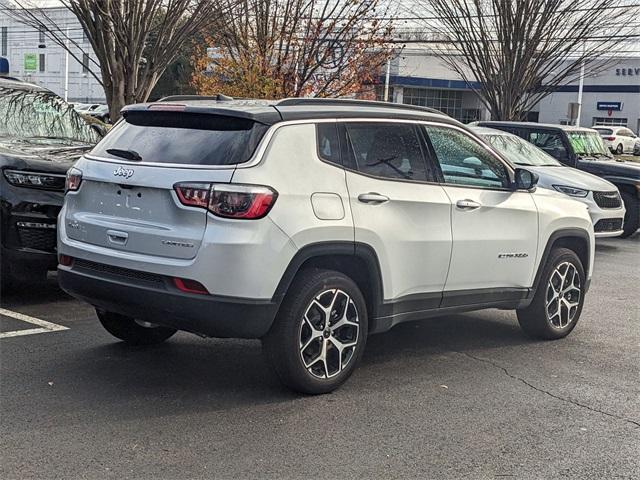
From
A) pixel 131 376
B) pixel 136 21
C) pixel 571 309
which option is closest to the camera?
pixel 131 376

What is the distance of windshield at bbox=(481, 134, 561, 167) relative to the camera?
13.2 m

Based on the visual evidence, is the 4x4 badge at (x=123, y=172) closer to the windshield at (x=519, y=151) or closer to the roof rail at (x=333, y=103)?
the roof rail at (x=333, y=103)

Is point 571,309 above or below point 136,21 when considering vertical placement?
below

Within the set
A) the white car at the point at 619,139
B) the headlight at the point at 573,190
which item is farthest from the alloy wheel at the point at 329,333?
the white car at the point at 619,139

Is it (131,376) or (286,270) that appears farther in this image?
(131,376)

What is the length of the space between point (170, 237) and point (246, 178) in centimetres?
56

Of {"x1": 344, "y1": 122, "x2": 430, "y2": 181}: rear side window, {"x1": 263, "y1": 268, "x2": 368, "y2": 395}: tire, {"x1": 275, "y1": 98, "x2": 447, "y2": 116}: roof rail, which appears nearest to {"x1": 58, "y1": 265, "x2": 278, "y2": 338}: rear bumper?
{"x1": 263, "y1": 268, "x2": 368, "y2": 395}: tire

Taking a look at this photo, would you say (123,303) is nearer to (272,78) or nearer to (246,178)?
(246,178)

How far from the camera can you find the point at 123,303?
16.9ft

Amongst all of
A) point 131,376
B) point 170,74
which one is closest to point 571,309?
point 131,376

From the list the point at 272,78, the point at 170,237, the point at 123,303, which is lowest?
the point at 123,303

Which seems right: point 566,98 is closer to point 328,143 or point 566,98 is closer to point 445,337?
point 445,337

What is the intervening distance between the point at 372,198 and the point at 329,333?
0.90 metres

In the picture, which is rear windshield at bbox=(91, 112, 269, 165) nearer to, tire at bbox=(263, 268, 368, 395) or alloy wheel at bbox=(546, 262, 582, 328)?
tire at bbox=(263, 268, 368, 395)
